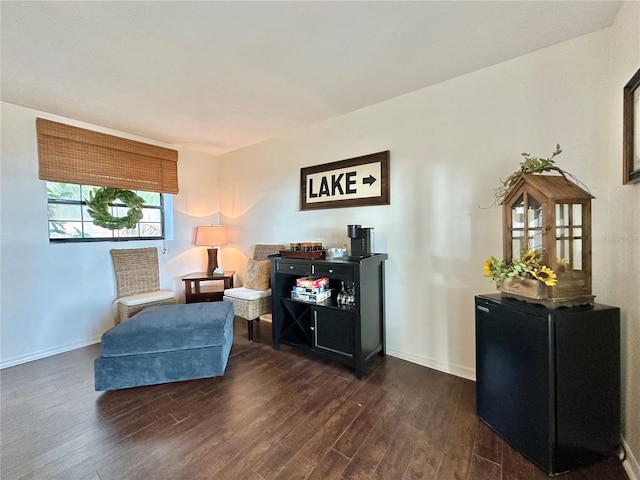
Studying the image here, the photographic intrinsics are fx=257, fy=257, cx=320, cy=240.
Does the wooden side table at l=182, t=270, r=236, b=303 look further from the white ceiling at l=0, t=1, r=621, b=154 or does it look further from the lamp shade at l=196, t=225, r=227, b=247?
the white ceiling at l=0, t=1, r=621, b=154

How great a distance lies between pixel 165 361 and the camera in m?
2.03

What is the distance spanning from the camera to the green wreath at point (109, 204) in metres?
2.96

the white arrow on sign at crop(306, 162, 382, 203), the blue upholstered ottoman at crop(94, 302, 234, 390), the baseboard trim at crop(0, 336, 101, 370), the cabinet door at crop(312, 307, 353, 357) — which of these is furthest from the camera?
the white arrow on sign at crop(306, 162, 382, 203)

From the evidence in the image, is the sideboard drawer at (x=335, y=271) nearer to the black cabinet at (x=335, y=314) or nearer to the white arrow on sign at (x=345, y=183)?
the black cabinet at (x=335, y=314)

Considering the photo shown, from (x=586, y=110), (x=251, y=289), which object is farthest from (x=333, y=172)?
(x=586, y=110)

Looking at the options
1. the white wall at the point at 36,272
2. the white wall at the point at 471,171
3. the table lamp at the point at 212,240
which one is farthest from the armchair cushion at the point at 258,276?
the white wall at the point at 36,272

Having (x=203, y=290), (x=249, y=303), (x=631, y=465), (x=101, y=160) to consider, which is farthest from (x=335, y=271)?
(x=101, y=160)

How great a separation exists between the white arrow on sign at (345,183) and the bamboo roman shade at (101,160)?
206 cm

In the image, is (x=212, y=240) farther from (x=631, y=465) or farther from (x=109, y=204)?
(x=631, y=465)

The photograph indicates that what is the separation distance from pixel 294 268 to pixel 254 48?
Answer: 177cm

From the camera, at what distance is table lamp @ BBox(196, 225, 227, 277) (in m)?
3.66

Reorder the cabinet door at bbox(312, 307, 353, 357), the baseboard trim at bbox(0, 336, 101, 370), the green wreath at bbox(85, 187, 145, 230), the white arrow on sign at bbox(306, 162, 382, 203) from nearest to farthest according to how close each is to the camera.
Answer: the cabinet door at bbox(312, 307, 353, 357)
the baseboard trim at bbox(0, 336, 101, 370)
the white arrow on sign at bbox(306, 162, 382, 203)
the green wreath at bbox(85, 187, 145, 230)

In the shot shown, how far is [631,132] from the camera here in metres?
1.33

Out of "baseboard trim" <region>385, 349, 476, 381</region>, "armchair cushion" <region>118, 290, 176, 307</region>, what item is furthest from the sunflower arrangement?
"armchair cushion" <region>118, 290, 176, 307</region>
